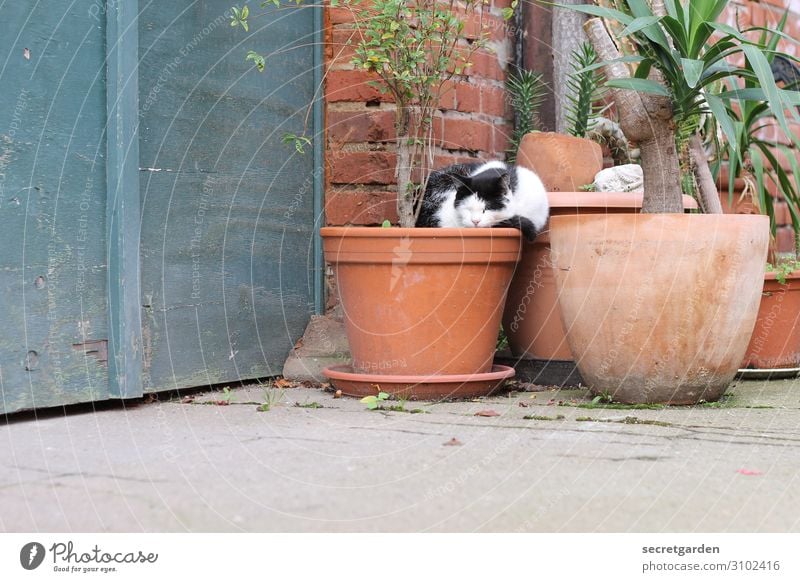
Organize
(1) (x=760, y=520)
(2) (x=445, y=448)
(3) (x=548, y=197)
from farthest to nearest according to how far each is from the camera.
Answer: (3) (x=548, y=197) < (2) (x=445, y=448) < (1) (x=760, y=520)

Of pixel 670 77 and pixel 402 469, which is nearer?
pixel 402 469

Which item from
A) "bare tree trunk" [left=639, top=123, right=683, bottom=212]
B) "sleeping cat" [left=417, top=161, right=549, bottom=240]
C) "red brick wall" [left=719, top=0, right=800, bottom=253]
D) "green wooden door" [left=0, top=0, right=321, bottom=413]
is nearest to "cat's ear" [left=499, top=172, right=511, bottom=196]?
"sleeping cat" [left=417, top=161, right=549, bottom=240]

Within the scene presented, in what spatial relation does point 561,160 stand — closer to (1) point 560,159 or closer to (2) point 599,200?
(1) point 560,159

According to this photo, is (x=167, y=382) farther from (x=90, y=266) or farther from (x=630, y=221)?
(x=630, y=221)

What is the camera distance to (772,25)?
4.84 metres

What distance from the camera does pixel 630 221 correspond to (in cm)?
258

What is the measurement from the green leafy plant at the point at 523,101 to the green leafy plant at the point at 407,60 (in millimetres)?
458

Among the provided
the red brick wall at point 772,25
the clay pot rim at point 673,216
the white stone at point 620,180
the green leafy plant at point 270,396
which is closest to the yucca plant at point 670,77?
the clay pot rim at point 673,216

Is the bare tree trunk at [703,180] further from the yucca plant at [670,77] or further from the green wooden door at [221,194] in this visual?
the green wooden door at [221,194]

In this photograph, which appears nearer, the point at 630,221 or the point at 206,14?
the point at 630,221

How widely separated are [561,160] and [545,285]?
1.52 ft

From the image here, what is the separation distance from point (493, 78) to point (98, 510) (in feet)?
8.26

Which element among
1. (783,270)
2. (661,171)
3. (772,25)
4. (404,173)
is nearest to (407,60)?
(404,173)

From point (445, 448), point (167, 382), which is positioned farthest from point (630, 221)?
point (167, 382)
